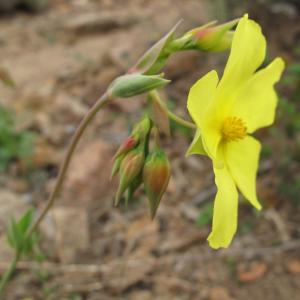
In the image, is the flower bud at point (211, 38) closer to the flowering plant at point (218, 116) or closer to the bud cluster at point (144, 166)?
the flowering plant at point (218, 116)

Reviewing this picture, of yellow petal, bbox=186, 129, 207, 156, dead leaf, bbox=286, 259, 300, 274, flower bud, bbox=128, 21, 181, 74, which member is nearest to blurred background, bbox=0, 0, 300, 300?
dead leaf, bbox=286, 259, 300, 274

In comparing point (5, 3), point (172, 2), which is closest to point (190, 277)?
point (172, 2)

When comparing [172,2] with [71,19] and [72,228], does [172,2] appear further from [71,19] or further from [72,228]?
[72,228]

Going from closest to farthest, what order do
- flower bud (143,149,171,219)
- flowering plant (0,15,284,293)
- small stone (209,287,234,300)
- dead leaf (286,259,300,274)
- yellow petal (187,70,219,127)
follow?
yellow petal (187,70,219,127) → flowering plant (0,15,284,293) → flower bud (143,149,171,219) → small stone (209,287,234,300) → dead leaf (286,259,300,274)

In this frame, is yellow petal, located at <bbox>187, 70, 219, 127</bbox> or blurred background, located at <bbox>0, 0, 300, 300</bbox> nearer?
yellow petal, located at <bbox>187, 70, 219, 127</bbox>

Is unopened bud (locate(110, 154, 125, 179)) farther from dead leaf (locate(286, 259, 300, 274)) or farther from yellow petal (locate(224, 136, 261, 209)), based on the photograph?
dead leaf (locate(286, 259, 300, 274))

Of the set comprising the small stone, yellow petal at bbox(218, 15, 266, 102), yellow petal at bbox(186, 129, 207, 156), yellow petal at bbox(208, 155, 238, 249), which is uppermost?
yellow petal at bbox(218, 15, 266, 102)

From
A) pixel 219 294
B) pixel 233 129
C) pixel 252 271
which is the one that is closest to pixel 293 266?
pixel 252 271

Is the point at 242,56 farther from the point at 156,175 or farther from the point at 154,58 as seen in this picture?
the point at 156,175
